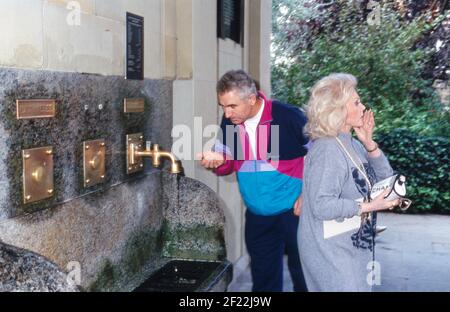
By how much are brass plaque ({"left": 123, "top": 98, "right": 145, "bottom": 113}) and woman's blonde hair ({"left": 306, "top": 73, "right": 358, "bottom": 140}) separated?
90cm

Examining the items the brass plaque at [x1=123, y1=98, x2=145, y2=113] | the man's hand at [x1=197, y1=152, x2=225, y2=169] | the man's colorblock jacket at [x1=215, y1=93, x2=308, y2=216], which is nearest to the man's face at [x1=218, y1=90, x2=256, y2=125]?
the man's colorblock jacket at [x1=215, y1=93, x2=308, y2=216]

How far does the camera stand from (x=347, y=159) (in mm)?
2693

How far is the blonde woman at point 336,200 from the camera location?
8.60 ft

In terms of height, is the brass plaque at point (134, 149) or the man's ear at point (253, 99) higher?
the man's ear at point (253, 99)

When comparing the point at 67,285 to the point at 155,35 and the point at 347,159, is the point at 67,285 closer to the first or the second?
the point at 347,159

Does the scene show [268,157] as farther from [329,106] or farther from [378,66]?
[378,66]

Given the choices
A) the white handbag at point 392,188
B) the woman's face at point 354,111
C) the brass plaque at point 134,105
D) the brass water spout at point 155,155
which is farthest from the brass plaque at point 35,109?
the white handbag at point 392,188

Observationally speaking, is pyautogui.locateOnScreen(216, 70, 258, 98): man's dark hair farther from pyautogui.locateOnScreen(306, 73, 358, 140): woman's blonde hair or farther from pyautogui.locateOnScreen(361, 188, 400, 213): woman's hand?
pyautogui.locateOnScreen(361, 188, 400, 213): woman's hand

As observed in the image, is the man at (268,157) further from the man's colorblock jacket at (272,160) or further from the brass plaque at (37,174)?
the brass plaque at (37,174)

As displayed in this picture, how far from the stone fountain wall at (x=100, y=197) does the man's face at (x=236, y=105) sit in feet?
1.25

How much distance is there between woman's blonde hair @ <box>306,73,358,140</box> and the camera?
2.70 m

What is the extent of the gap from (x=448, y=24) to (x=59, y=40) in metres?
9.76

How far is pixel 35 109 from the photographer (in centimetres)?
215

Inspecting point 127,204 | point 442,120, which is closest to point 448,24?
point 442,120
